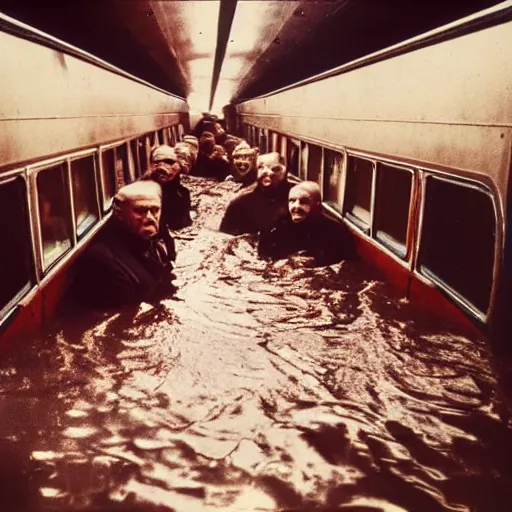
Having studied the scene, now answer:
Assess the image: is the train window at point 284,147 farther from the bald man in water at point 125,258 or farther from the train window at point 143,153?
the bald man in water at point 125,258

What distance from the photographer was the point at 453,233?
14.1 ft

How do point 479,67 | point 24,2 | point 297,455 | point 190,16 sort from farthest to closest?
point 190,16 < point 24,2 < point 479,67 < point 297,455

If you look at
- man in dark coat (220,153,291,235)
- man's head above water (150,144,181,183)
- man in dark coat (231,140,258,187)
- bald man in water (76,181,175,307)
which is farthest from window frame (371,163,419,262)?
man in dark coat (231,140,258,187)

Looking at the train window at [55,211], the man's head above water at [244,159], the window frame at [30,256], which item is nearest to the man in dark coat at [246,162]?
the man's head above water at [244,159]

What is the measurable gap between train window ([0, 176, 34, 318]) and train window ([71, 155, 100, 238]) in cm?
156

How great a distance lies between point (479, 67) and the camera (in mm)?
3465

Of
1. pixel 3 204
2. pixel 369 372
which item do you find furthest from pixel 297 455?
pixel 3 204

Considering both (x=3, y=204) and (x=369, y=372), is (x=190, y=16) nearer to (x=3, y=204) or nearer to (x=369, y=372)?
(x=3, y=204)

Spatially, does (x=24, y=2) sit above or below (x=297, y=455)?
above

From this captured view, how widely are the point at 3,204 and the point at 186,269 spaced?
3.50 m

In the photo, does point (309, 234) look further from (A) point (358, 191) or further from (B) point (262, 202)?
(B) point (262, 202)

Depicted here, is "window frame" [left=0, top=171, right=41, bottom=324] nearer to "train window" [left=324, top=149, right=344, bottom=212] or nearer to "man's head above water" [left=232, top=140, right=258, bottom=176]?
"train window" [left=324, top=149, right=344, bottom=212]

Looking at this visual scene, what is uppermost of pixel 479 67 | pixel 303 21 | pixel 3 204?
pixel 303 21

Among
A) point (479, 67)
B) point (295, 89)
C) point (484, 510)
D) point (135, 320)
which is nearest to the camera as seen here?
point (484, 510)
